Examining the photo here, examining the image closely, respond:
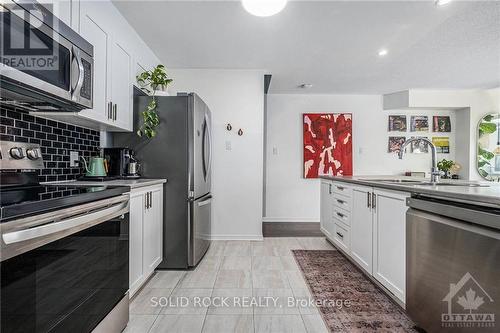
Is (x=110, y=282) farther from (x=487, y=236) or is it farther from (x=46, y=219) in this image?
(x=487, y=236)

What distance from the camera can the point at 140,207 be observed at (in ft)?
6.89

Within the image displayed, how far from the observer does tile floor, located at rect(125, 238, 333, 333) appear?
5.76 ft

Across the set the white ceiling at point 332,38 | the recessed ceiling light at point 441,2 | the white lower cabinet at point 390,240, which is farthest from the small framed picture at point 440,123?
the white lower cabinet at point 390,240

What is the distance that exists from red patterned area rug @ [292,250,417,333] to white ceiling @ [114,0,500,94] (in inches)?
91.5

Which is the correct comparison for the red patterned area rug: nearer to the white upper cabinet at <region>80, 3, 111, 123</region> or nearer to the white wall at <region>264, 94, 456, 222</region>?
the white upper cabinet at <region>80, 3, 111, 123</region>

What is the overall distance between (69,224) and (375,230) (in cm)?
197

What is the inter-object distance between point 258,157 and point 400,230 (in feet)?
7.53

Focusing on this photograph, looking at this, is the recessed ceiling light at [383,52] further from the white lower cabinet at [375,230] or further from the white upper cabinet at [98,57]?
the white upper cabinet at [98,57]

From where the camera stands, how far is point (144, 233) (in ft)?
7.16

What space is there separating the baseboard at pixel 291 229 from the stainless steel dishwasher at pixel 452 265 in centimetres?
257

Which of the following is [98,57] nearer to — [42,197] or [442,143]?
[42,197]

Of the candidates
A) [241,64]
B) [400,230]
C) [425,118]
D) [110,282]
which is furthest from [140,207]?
[425,118]

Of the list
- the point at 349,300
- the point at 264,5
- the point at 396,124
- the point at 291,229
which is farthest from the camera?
the point at 396,124

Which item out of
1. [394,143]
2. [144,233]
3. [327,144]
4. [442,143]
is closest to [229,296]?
[144,233]
